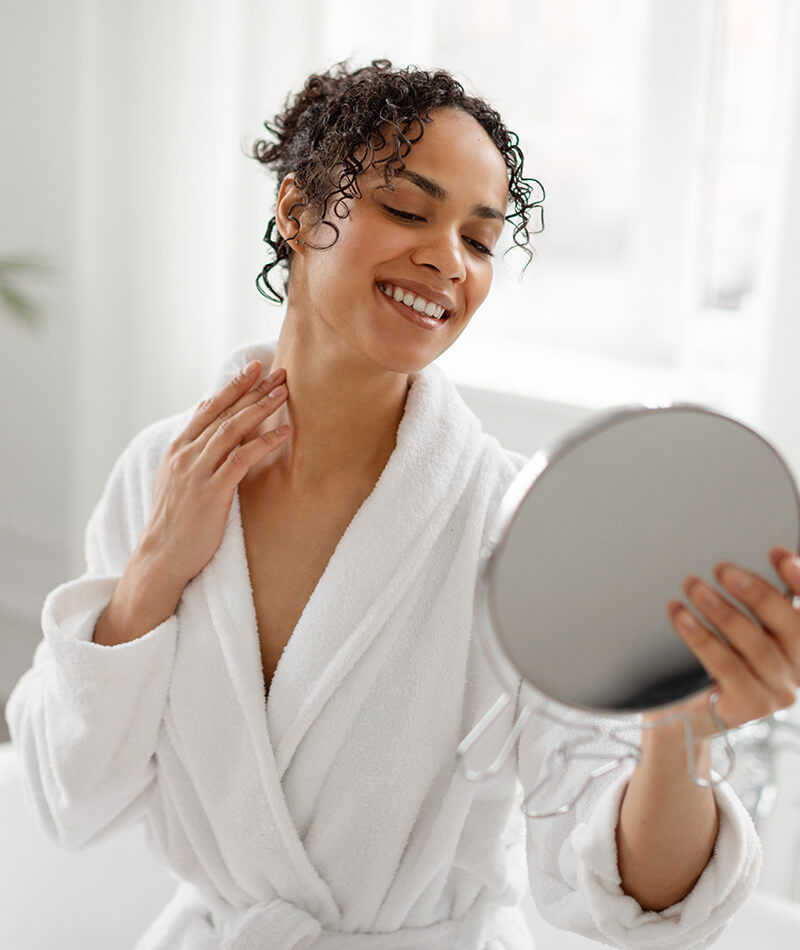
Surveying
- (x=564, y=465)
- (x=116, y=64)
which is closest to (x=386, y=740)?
(x=564, y=465)

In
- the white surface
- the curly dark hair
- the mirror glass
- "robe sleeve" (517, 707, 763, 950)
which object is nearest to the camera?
the mirror glass

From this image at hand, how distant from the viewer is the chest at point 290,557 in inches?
43.2

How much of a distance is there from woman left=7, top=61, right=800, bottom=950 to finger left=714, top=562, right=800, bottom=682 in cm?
32

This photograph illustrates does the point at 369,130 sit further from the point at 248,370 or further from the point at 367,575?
the point at 367,575

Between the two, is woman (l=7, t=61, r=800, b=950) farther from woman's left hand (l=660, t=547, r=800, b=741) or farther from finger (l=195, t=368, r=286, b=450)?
woman's left hand (l=660, t=547, r=800, b=741)

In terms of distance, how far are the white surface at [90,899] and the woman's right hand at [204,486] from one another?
0.73m

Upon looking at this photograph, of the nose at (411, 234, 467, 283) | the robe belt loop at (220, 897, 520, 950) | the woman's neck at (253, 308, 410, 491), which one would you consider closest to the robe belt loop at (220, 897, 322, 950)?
the robe belt loop at (220, 897, 520, 950)

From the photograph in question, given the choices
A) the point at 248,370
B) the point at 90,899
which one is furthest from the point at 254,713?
the point at 90,899

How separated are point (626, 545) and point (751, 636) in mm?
86

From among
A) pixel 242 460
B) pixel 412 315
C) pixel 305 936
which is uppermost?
pixel 412 315

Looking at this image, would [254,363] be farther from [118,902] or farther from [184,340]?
[184,340]

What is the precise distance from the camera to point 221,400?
111 cm

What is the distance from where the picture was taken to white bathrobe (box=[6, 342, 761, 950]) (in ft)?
3.42

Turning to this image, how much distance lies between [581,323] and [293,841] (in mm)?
1532
